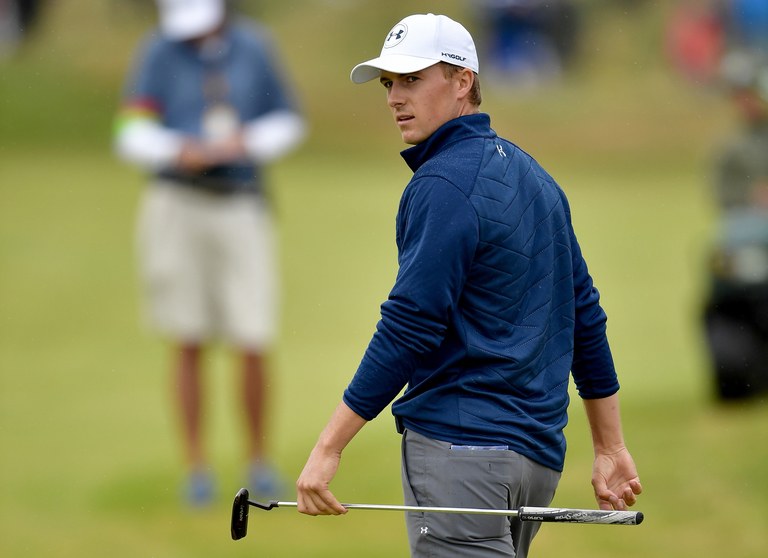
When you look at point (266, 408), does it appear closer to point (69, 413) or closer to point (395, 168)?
point (69, 413)

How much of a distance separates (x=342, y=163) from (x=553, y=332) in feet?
67.1

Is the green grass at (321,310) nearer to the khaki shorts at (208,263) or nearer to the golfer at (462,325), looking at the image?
the khaki shorts at (208,263)

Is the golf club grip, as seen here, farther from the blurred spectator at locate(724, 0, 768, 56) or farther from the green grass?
the blurred spectator at locate(724, 0, 768, 56)

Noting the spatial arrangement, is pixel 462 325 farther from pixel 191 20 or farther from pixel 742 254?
pixel 742 254

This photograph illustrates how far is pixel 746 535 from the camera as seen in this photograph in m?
7.20

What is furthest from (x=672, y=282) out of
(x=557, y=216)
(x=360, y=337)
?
(x=557, y=216)

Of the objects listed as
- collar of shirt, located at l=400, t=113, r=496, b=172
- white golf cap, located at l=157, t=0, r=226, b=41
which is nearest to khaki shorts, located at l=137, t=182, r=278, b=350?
white golf cap, located at l=157, t=0, r=226, b=41

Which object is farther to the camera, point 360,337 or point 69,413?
point 360,337

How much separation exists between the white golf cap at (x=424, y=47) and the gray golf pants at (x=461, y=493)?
0.93m

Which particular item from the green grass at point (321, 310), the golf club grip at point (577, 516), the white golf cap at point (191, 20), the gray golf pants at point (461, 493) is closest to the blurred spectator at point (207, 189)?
the white golf cap at point (191, 20)

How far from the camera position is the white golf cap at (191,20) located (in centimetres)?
805

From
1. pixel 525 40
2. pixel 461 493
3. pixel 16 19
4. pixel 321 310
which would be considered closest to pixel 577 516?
pixel 461 493

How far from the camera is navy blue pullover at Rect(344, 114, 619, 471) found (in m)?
3.93

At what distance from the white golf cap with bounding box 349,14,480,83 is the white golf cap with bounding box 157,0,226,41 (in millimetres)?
3991
